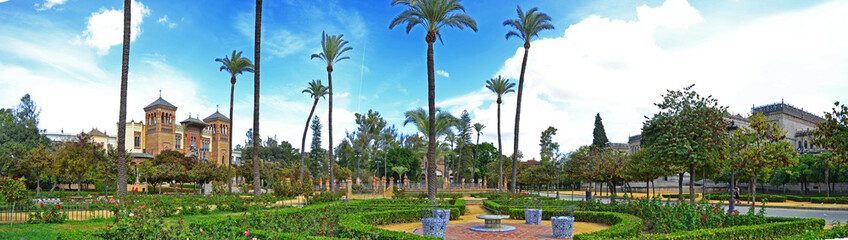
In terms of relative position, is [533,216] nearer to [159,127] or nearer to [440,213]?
[440,213]

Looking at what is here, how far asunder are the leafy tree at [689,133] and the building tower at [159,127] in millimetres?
65318

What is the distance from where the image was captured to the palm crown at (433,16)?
74.2 ft

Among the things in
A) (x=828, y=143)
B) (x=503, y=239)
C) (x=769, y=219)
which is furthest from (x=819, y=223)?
(x=503, y=239)

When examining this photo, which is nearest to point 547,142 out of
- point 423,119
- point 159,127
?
point 423,119

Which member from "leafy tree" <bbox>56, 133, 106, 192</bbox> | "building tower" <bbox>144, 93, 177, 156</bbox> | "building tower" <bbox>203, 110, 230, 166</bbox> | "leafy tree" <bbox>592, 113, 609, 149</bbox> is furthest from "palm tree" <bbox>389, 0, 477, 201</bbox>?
"building tower" <bbox>203, 110, 230, 166</bbox>

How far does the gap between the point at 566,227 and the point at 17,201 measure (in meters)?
16.5

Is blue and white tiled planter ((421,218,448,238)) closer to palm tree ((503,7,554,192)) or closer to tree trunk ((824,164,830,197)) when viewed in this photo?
palm tree ((503,7,554,192))

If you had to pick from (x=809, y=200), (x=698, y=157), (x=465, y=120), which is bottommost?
(x=809, y=200)

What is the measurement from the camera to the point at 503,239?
1313 cm

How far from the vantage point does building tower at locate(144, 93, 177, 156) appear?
68312 mm

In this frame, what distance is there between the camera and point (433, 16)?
2277cm

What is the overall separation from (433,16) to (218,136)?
64982 mm

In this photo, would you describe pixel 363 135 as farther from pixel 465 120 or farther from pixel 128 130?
pixel 128 130

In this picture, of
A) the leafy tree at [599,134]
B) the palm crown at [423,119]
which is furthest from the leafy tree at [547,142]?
the palm crown at [423,119]
